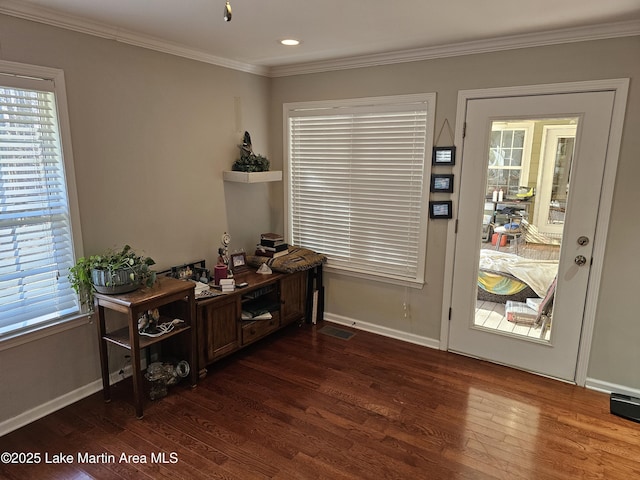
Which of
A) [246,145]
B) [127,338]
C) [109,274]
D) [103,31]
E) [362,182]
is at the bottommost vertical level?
[127,338]

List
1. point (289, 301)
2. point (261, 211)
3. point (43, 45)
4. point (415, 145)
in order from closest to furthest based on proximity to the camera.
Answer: point (43, 45) → point (415, 145) → point (289, 301) → point (261, 211)

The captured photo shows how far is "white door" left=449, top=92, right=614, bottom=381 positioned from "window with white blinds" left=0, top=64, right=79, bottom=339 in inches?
109

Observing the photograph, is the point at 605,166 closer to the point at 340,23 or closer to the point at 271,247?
the point at 340,23

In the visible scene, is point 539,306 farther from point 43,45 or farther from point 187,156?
point 43,45

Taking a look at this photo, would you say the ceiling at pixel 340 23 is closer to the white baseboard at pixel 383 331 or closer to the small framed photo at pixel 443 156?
the small framed photo at pixel 443 156

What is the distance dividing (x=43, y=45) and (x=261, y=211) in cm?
216

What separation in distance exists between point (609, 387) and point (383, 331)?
170 cm

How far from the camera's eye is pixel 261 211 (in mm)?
4082

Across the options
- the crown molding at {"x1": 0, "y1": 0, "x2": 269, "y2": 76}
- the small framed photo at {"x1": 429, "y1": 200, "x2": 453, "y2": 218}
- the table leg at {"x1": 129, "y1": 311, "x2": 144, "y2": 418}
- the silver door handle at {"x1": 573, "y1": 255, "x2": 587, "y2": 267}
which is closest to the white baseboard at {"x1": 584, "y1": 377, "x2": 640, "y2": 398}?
the silver door handle at {"x1": 573, "y1": 255, "x2": 587, "y2": 267}

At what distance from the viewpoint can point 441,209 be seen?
3.30m

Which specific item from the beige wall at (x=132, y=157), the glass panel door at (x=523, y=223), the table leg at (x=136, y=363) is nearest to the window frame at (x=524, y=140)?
the glass panel door at (x=523, y=223)

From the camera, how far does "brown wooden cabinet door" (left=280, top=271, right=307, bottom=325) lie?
3646 millimetres

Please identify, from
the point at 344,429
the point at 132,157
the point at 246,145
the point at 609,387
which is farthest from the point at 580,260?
the point at 132,157

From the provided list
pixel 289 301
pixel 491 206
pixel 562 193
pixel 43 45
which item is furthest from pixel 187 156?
pixel 562 193
